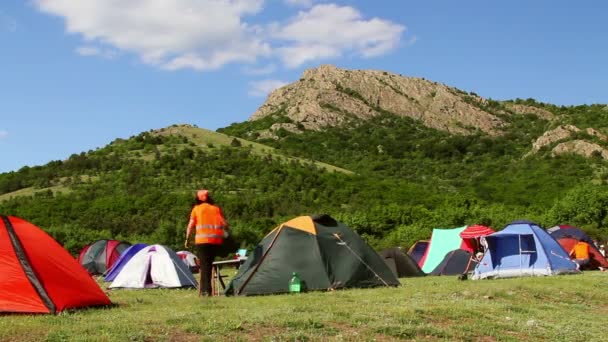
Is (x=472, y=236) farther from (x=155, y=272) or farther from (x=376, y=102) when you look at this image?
(x=376, y=102)

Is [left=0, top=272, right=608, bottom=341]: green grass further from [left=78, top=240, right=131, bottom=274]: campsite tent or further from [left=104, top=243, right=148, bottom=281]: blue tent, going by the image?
[left=78, top=240, right=131, bottom=274]: campsite tent

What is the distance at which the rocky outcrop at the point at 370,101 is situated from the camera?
393ft

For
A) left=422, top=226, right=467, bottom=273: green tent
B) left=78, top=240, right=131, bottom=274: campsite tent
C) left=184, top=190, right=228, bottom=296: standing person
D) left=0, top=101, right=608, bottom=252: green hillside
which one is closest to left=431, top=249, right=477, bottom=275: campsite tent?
left=422, top=226, right=467, bottom=273: green tent

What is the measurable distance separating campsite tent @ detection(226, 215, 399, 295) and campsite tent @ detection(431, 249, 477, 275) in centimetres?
986

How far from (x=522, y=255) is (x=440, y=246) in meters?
6.80

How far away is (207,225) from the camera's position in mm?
12438

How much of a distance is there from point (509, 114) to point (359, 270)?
386ft

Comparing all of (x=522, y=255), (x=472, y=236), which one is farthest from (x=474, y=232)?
(x=522, y=255)

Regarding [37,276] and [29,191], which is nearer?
[37,276]

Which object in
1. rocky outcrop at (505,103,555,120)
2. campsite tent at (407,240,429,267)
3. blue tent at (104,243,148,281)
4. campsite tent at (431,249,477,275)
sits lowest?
campsite tent at (431,249,477,275)

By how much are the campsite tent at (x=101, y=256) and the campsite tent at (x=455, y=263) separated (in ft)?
43.8

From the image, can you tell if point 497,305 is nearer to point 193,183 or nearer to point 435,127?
point 193,183

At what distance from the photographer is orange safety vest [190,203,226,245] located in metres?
12.4

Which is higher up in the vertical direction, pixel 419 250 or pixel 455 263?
pixel 419 250
